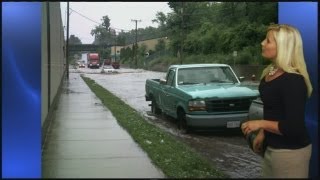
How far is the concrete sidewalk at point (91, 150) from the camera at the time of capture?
4305 millimetres

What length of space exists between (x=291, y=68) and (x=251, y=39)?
4603 cm

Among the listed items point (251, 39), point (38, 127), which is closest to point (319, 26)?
point (38, 127)

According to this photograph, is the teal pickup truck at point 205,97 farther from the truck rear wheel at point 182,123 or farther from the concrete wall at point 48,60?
the concrete wall at point 48,60

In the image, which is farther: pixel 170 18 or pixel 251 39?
pixel 170 18

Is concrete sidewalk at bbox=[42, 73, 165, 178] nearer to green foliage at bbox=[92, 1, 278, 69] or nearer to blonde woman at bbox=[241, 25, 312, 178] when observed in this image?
blonde woman at bbox=[241, 25, 312, 178]

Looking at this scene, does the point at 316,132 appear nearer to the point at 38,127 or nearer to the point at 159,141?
the point at 38,127

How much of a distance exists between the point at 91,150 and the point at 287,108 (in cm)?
285

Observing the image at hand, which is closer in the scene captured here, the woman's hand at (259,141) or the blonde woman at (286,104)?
the blonde woman at (286,104)

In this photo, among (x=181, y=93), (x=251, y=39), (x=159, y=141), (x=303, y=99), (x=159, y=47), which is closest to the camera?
(x=303, y=99)

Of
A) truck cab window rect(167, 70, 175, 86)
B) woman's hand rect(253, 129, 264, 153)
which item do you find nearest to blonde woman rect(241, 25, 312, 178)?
woman's hand rect(253, 129, 264, 153)

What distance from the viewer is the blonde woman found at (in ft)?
12.0

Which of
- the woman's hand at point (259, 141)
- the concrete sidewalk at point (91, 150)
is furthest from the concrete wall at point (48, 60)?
the woman's hand at point (259, 141)

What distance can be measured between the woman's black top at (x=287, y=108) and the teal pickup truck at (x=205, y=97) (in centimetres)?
716

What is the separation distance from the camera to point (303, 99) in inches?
144
